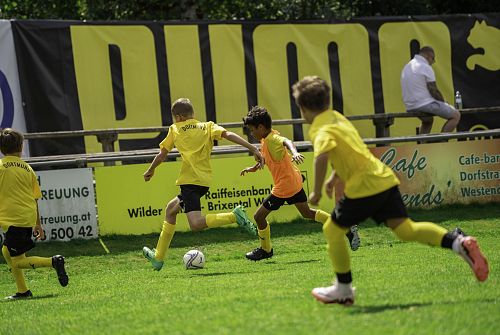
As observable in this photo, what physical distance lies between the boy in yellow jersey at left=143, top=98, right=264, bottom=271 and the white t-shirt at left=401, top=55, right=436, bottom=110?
6.62 metres

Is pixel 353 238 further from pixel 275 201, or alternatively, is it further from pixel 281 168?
pixel 281 168

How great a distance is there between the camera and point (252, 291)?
7.93m

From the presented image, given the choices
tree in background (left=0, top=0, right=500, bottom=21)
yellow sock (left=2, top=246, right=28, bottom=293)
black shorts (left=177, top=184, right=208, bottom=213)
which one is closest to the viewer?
yellow sock (left=2, top=246, right=28, bottom=293)

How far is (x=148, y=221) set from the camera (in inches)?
562

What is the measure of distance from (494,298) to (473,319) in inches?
32.7

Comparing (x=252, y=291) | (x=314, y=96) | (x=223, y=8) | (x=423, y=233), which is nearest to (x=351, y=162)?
(x=314, y=96)

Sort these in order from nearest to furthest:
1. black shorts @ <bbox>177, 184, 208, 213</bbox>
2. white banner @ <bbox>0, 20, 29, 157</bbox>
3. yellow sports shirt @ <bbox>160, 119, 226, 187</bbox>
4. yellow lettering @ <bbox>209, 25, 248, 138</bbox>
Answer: black shorts @ <bbox>177, 184, 208, 213</bbox> → yellow sports shirt @ <bbox>160, 119, 226, 187</bbox> → white banner @ <bbox>0, 20, 29, 157</bbox> → yellow lettering @ <bbox>209, 25, 248, 138</bbox>

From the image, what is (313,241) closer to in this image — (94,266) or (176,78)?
(94,266)

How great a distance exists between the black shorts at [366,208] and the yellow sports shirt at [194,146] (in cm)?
421

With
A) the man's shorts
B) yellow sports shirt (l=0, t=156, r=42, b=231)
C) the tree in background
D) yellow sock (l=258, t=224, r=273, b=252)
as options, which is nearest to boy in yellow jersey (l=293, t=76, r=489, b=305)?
yellow sports shirt (l=0, t=156, r=42, b=231)

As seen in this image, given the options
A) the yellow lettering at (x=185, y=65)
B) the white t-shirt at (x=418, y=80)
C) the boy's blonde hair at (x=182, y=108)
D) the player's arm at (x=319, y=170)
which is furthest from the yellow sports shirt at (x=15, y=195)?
the white t-shirt at (x=418, y=80)

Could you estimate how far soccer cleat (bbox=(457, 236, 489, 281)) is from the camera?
6.61m

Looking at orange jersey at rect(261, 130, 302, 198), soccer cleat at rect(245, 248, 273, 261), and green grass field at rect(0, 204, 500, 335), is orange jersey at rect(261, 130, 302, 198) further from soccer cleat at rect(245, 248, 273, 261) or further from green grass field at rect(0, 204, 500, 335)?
green grass field at rect(0, 204, 500, 335)

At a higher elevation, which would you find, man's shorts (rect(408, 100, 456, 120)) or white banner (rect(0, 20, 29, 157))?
white banner (rect(0, 20, 29, 157))
